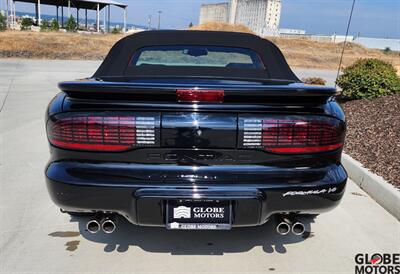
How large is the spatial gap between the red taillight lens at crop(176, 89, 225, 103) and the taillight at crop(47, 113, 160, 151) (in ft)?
0.63

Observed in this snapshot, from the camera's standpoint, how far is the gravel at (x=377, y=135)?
15.0ft

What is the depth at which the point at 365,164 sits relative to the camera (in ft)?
15.5

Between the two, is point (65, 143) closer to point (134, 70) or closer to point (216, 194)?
point (216, 194)

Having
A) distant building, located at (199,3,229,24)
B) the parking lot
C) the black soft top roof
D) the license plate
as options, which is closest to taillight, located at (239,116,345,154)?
the license plate

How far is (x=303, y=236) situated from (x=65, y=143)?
199cm

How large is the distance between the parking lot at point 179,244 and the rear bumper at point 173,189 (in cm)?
53

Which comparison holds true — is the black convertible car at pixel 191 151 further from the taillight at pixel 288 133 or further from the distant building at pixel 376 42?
the distant building at pixel 376 42

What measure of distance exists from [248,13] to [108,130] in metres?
83.4

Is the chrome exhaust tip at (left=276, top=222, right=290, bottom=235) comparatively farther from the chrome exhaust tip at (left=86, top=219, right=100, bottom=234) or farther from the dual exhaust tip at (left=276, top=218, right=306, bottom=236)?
the chrome exhaust tip at (left=86, top=219, right=100, bottom=234)

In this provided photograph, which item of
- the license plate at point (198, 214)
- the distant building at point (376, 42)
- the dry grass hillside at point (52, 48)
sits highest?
the license plate at point (198, 214)

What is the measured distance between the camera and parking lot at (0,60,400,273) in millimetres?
2848

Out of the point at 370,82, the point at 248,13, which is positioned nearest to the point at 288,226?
the point at 370,82

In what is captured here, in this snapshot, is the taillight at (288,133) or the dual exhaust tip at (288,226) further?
the dual exhaust tip at (288,226)

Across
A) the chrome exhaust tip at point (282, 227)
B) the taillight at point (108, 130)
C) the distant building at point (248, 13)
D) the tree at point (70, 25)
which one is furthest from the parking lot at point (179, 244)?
the distant building at point (248, 13)
